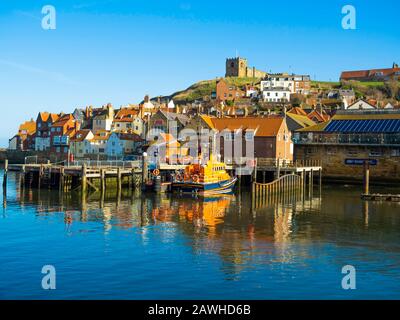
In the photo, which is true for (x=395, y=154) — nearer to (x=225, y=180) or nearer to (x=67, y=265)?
(x=225, y=180)

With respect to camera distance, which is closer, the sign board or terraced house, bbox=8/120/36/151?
the sign board

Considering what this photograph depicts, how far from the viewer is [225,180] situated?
176 feet

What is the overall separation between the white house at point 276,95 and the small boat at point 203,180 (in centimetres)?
9377

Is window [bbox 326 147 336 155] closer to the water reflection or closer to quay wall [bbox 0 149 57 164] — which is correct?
the water reflection

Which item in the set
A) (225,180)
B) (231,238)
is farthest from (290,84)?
(231,238)

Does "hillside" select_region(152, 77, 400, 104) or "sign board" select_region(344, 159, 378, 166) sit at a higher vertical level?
"hillside" select_region(152, 77, 400, 104)

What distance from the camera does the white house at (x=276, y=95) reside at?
14425 cm

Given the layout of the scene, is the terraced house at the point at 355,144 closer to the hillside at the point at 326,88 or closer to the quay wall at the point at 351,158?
the quay wall at the point at 351,158

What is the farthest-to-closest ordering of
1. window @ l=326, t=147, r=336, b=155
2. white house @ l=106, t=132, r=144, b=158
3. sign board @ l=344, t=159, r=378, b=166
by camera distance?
white house @ l=106, t=132, r=144, b=158, window @ l=326, t=147, r=336, b=155, sign board @ l=344, t=159, r=378, b=166

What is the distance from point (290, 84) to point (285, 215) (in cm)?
12436

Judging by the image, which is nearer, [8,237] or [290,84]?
[8,237]

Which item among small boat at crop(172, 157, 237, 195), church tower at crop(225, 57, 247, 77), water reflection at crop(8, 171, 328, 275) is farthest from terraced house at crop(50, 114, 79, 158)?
church tower at crop(225, 57, 247, 77)

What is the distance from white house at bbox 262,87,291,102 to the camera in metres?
144

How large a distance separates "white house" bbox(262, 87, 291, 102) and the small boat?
308 feet
